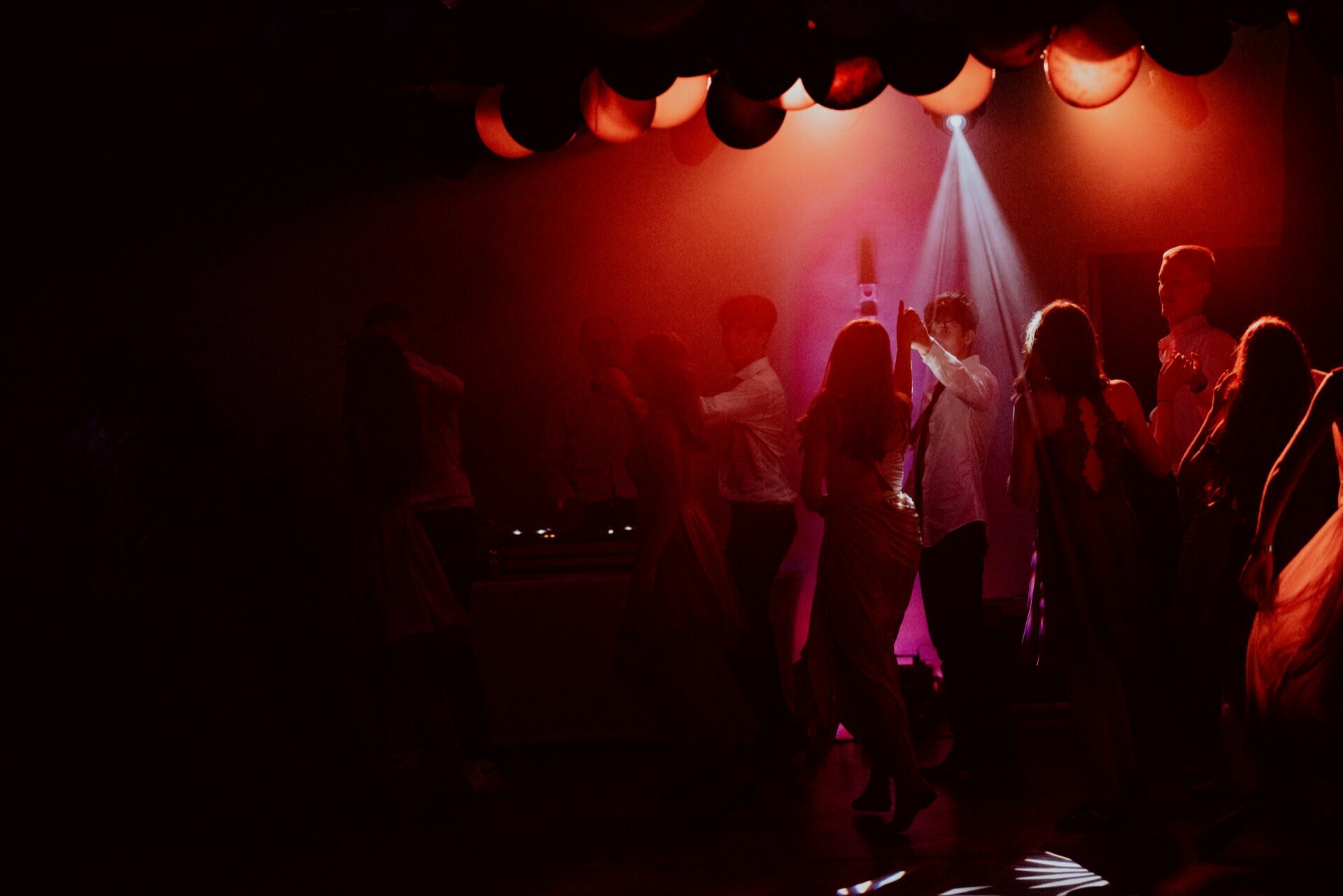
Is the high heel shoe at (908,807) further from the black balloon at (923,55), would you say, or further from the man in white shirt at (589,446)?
the man in white shirt at (589,446)

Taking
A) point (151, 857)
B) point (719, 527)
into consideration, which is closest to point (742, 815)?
point (151, 857)

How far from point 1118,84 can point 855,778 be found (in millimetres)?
2491

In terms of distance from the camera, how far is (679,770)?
4.64 metres

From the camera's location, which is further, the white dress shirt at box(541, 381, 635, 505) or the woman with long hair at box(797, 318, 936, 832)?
the white dress shirt at box(541, 381, 635, 505)

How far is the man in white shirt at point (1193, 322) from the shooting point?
454 cm

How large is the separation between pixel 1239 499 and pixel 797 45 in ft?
6.00

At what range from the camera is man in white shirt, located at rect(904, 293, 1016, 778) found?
166 inches

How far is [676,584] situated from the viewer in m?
3.84

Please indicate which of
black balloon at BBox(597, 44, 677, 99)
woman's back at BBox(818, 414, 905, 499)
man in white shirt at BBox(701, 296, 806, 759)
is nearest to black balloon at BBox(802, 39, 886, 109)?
black balloon at BBox(597, 44, 677, 99)

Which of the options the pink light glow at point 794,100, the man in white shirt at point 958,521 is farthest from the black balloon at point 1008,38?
the man in white shirt at point 958,521

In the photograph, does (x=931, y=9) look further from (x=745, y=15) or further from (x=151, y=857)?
(x=151, y=857)

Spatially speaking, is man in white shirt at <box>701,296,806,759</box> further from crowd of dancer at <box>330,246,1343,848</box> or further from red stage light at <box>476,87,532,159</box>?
red stage light at <box>476,87,532,159</box>

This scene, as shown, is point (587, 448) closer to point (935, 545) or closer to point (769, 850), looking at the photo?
point (935, 545)

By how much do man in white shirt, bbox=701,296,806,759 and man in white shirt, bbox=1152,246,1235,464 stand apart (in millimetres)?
1453
